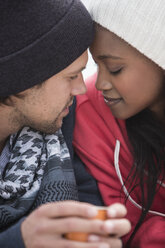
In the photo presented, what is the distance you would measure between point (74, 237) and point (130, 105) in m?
0.67

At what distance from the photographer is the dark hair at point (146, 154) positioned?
1279mm

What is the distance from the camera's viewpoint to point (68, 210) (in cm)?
70

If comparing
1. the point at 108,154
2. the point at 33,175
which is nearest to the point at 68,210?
the point at 33,175

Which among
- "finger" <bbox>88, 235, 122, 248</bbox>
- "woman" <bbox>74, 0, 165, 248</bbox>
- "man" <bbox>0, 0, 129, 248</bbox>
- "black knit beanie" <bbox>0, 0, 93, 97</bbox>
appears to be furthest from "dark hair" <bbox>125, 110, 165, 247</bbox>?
"finger" <bbox>88, 235, 122, 248</bbox>

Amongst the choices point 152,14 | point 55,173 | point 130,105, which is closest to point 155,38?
point 152,14

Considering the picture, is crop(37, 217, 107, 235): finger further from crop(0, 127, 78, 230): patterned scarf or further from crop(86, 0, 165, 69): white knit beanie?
crop(86, 0, 165, 69): white knit beanie

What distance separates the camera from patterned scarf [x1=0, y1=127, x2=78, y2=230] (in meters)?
1.15

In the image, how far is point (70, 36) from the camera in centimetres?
112

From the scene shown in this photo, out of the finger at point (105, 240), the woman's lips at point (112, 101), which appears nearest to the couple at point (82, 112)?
the woman's lips at point (112, 101)

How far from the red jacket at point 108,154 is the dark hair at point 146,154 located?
0.10 ft

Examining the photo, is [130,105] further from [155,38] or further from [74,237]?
[74,237]

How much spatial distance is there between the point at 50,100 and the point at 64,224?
2.09 ft

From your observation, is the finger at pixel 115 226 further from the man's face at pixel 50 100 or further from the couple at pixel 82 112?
the man's face at pixel 50 100

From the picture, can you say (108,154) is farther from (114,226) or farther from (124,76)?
(114,226)
